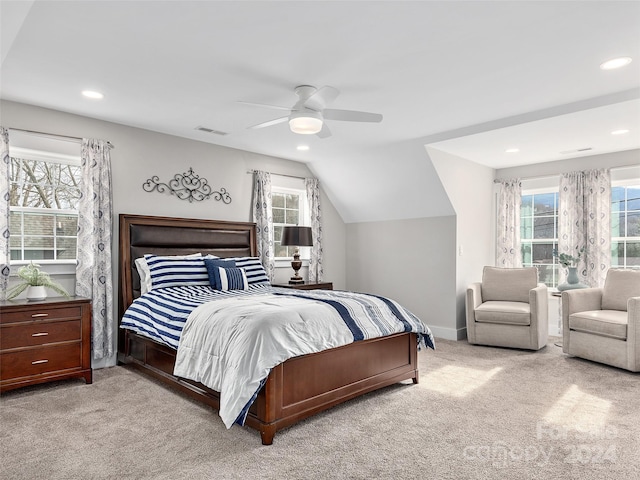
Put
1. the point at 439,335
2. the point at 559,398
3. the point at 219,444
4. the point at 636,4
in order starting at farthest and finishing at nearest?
1. the point at 439,335
2. the point at 559,398
3. the point at 219,444
4. the point at 636,4

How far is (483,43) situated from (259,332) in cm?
232

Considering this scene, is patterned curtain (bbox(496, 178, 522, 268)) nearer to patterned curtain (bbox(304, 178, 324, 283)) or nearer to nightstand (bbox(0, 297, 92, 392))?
patterned curtain (bbox(304, 178, 324, 283))

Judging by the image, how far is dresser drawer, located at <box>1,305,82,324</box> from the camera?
3.46m

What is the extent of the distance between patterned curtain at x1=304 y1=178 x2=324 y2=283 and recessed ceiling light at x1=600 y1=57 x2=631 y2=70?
3.99 m

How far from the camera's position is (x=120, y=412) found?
3.17 m

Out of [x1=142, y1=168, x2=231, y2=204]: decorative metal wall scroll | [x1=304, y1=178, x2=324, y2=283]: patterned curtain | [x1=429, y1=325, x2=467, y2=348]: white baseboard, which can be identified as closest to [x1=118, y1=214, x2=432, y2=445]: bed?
[x1=142, y1=168, x2=231, y2=204]: decorative metal wall scroll

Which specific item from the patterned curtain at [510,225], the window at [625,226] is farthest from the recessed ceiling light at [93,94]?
the window at [625,226]

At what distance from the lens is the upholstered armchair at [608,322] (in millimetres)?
3980

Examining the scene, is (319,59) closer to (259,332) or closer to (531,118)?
(259,332)

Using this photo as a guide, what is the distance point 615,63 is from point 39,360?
4959 mm

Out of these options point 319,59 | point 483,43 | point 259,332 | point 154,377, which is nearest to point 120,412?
point 154,377

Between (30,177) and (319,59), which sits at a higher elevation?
(319,59)

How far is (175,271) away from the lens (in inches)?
173

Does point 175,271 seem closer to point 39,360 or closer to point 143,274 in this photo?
point 143,274
